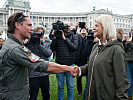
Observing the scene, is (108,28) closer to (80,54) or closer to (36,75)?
(36,75)

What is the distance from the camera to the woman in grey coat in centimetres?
239

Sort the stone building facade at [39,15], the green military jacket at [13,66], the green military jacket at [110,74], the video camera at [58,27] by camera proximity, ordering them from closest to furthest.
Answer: the green military jacket at [13,66], the green military jacket at [110,74], the video camera at [58,27], the stone building facade at [39,15]

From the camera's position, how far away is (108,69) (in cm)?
247

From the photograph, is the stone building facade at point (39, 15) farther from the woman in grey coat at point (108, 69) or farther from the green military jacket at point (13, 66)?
the green military jacket at point (13, 66)

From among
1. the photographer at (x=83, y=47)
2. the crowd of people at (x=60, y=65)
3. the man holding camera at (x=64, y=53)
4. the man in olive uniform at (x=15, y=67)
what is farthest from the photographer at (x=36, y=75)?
the man in olive uniform at (x=15, y=67)

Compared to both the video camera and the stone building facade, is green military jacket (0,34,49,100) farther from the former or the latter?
the stone building facade

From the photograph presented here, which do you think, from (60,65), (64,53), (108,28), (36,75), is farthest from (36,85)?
(108,28)

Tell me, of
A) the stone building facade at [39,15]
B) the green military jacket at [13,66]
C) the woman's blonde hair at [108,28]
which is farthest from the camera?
the stone building facade at [39,15]

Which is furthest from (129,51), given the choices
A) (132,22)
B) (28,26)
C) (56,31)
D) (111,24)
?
(132,22)

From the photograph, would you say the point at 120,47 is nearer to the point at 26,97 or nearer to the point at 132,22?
the point at 26,97

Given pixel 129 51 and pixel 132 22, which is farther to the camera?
pixel 132 22

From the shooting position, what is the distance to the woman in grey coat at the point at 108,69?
2.39 metres

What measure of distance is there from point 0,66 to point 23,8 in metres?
73.0

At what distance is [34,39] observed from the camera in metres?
4.08
